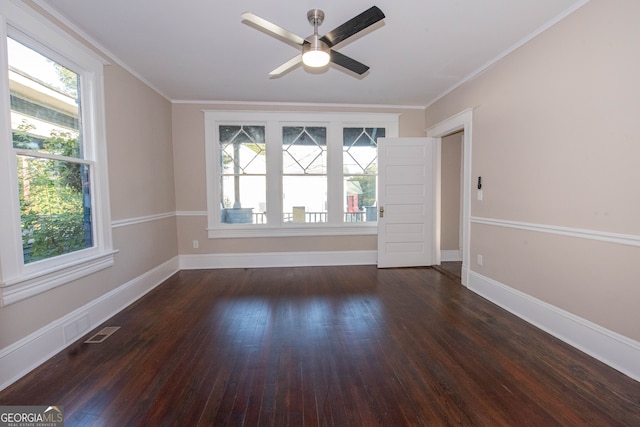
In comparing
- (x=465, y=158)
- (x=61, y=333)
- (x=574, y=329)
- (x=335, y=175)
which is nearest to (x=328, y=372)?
(x=574, y=329)

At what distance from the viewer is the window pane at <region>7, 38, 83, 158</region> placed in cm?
199

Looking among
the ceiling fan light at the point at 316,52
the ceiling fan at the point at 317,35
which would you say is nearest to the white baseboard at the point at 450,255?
the ceiling fan at the point at 317,35

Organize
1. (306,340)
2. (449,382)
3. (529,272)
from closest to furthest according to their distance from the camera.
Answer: (449,382), (306,340), (529,272)

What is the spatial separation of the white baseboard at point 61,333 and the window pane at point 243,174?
5.46 ft

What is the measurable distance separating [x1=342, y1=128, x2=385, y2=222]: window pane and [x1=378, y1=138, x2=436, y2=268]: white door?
405mm

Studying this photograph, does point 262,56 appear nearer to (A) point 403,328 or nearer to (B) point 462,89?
(B) point 462,89

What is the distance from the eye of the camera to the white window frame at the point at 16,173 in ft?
6.02

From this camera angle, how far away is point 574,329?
2.27 meters

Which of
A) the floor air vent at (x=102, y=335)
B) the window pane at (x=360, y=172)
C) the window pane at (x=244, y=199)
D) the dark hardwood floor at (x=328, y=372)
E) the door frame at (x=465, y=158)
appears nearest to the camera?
the dark hardwood floor at (x=328, y=372)

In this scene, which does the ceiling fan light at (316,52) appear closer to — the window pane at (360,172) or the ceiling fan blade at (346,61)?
the ceiling fan blade at (346,61)

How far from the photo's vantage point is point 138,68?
3273mm

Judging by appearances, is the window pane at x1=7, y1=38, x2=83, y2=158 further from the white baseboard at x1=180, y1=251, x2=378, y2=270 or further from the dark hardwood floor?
the white baseboard at x1=180, y1=251, x2=378, y2=270

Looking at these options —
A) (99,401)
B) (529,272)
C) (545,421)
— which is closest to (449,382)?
(545,421)

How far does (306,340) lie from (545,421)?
1.57 m
